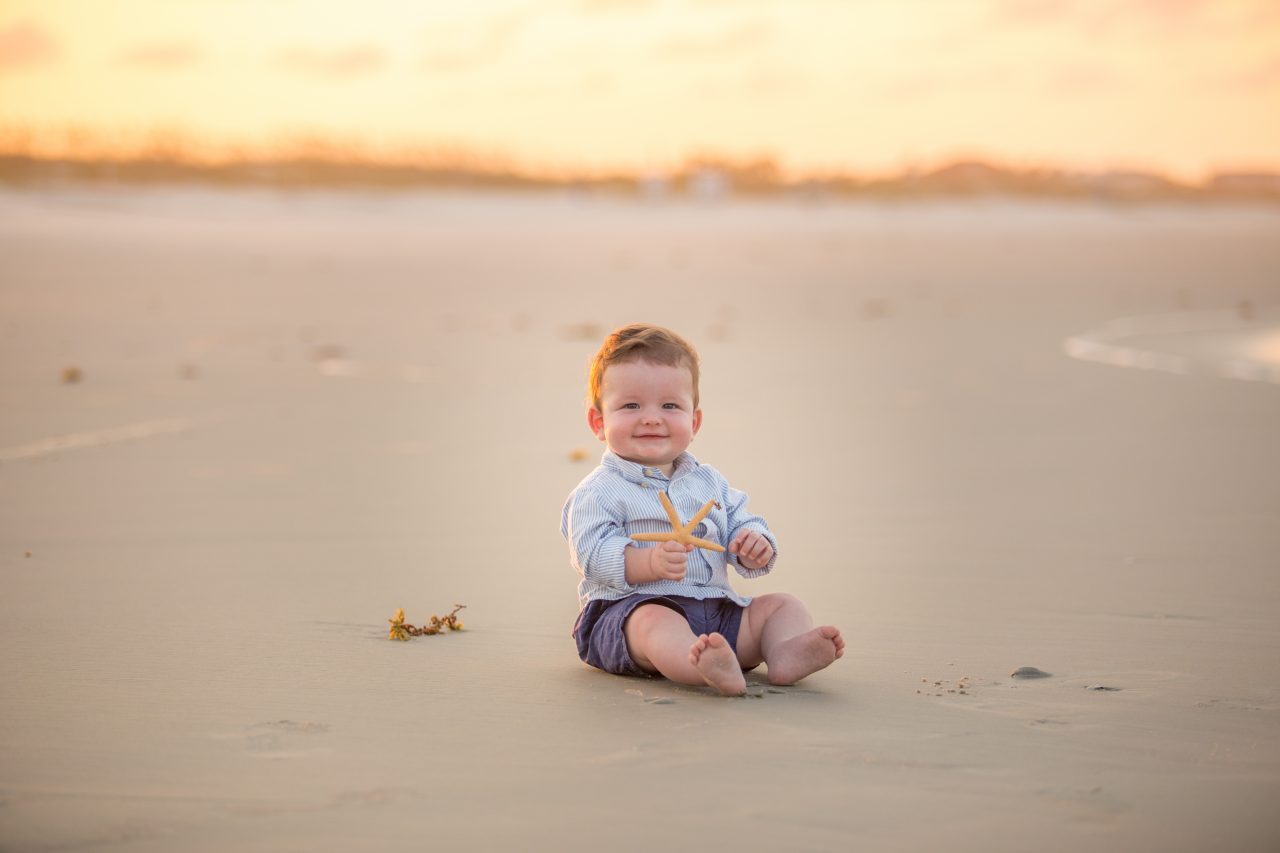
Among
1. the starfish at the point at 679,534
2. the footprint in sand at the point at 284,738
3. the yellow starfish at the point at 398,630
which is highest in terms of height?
the starfish at the point at 679,534

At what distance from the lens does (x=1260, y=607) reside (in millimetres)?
4219

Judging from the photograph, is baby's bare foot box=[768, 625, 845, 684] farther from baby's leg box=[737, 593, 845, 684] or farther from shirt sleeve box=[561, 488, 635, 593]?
shirt sleeve box=[561, 488, 635, 593]

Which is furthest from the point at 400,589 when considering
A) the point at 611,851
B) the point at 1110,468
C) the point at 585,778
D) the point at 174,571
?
the point at 1110,468

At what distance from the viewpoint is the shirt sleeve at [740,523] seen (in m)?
3.69

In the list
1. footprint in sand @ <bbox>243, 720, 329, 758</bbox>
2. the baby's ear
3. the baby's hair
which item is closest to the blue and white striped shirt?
the baby's ear

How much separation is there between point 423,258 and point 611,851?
14696 mm

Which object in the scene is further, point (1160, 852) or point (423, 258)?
point (423, 258)

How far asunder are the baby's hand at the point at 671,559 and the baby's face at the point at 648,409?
1.05 ft

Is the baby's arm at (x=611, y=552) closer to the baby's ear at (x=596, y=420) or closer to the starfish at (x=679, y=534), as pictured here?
the starfish at (x=679, y=534)

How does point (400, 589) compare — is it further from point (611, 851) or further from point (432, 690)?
point (611, 851)

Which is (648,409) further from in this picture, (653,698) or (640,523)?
(653,698)

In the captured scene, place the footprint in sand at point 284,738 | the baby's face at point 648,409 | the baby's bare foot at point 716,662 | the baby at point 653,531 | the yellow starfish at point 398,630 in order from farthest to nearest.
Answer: the yellow starfish at point 398,630 < the baby's face at point 648,409 < the baby at point 653,531 < the baby's bare foot at point 716,662 < the footprint in sand at point 284,738

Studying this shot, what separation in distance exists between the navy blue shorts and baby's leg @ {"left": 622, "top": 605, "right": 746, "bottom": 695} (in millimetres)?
24

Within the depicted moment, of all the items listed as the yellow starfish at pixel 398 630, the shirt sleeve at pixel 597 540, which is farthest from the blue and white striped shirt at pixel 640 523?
the yellow starfish at pixel 398 630
